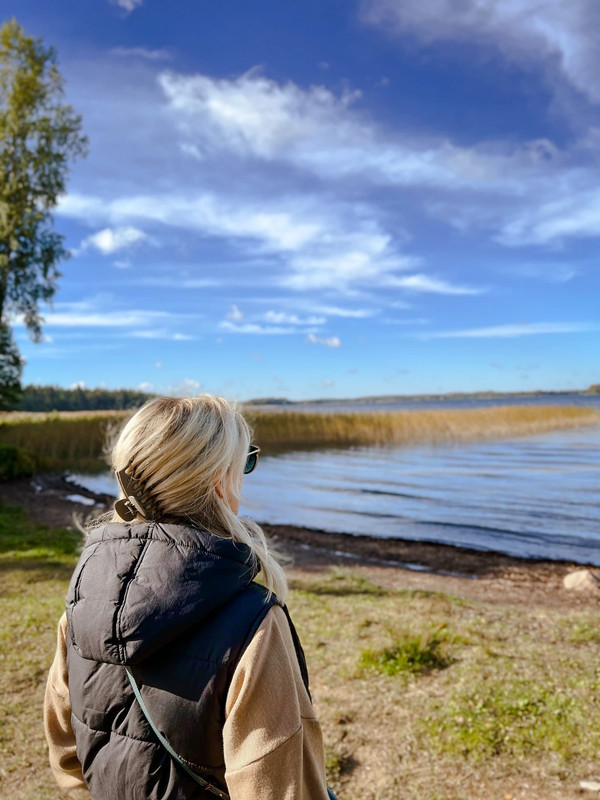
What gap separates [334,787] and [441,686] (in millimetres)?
1246

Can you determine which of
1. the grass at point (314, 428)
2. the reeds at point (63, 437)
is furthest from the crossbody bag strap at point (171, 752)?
the reeds at point (63, 437)

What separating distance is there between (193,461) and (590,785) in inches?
121

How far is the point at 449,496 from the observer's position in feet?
51.5

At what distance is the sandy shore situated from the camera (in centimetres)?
792

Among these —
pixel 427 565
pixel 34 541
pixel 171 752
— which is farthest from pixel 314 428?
pixel 171 752

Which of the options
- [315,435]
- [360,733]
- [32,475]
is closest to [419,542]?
[360,733]

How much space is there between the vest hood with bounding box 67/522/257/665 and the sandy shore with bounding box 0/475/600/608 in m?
5.20

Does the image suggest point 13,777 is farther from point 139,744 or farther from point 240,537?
point 240,537

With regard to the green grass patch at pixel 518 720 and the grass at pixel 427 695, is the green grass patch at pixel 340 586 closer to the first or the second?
the grass at pixel 427 695

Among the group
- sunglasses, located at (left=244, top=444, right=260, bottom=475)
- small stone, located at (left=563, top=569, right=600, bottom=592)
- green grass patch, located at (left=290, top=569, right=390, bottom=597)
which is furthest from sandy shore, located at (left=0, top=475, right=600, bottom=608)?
sunglasses, located at (left=244, top=444, right=260, bottom=475)

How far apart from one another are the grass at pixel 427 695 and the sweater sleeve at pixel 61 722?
5.92 feet

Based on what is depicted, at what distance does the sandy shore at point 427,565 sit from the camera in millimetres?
7922

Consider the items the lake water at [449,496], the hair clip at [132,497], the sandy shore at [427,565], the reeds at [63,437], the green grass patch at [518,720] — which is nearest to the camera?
the hair clip at [132,497]

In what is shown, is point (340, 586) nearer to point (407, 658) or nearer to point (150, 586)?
point (407, 658)
